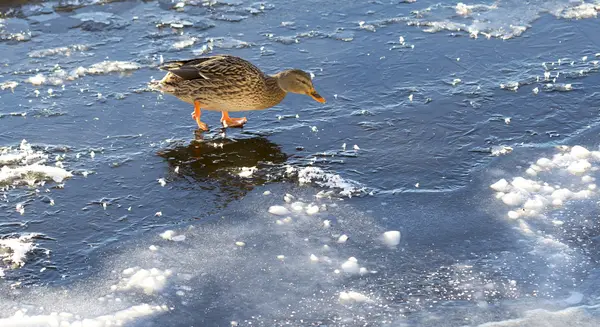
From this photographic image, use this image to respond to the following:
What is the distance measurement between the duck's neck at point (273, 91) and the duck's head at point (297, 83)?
0.09ft

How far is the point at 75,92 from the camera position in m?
6.94

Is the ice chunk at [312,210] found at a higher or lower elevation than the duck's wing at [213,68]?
lower

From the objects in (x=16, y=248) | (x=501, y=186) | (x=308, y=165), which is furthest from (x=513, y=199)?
(x=16, y=248)

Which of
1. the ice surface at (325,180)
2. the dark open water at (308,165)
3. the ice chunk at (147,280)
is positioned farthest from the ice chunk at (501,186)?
the ice chunk at (147,280)

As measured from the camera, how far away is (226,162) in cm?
602

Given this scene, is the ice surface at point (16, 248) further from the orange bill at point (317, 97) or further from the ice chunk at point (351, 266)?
the orange bill at point (317, 97)

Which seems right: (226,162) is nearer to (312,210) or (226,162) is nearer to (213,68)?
(213,68)

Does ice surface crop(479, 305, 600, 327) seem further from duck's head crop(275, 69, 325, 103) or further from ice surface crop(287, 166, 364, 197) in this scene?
duck's head crop(275, 69, 325, 103)

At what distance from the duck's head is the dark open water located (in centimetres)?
24

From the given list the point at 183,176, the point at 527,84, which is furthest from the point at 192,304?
the point at 527,84

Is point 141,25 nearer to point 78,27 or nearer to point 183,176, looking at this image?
point 78,27

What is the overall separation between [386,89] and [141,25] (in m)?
2.69

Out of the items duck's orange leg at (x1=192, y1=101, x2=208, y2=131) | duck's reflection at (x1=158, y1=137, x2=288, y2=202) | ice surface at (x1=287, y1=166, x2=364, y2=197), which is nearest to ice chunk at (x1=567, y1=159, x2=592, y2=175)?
ice surface at (x1=287, y1=166, x2=364, y2=197)

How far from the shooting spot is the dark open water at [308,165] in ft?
15.0
